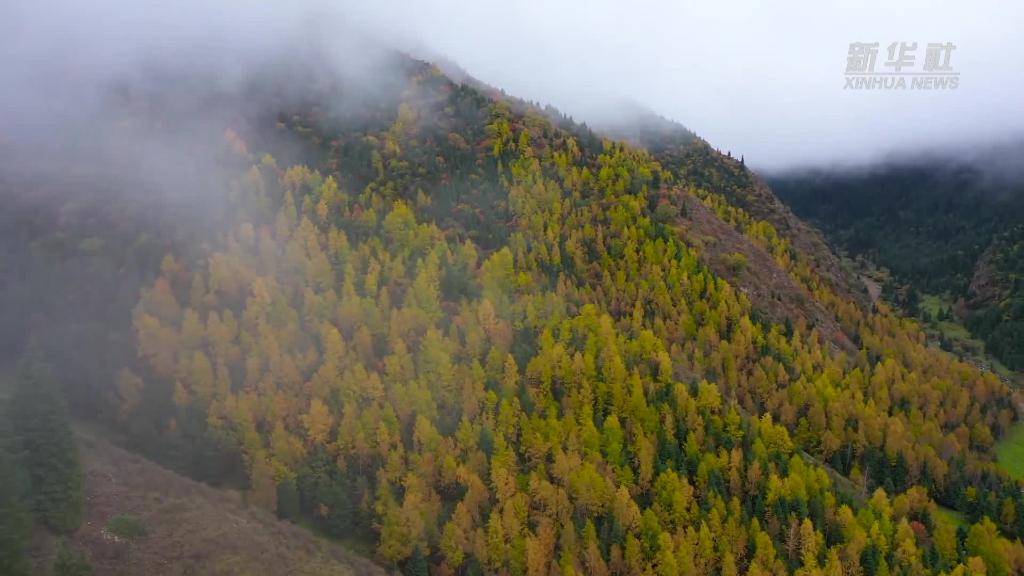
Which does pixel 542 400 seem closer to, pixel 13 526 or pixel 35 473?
pixel 35 473

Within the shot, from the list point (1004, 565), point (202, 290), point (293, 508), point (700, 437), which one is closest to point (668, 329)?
point (700, 437)

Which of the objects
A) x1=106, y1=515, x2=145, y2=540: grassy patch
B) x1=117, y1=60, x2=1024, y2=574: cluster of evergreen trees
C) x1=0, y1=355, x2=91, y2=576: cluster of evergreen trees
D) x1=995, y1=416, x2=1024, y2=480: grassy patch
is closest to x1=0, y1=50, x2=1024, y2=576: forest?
x1=0, y1=355, x2=91, y2=576: cluster of evergreen trees

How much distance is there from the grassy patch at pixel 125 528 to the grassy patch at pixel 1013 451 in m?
161

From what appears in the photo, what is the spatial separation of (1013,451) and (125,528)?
176 metres

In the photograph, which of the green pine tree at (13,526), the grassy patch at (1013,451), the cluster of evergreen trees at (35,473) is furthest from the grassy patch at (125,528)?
the grassy patch at (1013,451)

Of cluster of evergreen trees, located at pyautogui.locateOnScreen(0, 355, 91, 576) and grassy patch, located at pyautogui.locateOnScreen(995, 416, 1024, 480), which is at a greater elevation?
grassy patch, located at pyautogui.locateOnScreen(995, 416, 1024, 480)

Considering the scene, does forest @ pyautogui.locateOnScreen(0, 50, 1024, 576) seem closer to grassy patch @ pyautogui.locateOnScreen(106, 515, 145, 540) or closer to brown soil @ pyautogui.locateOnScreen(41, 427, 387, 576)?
grassy patch @ pyautogui.locateOnScreen(106, 515, 145, 540)

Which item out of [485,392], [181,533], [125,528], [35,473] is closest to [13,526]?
[125,528]

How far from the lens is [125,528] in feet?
240

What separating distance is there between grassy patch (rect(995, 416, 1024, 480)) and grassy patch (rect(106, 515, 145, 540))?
161479mm

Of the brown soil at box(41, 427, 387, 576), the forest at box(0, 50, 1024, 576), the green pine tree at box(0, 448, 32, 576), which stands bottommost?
the brown soil at box(41, 427, 387, 576)

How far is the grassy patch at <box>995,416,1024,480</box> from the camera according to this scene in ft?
467

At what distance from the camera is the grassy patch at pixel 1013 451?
142 metres

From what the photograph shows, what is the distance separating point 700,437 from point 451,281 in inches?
2400
